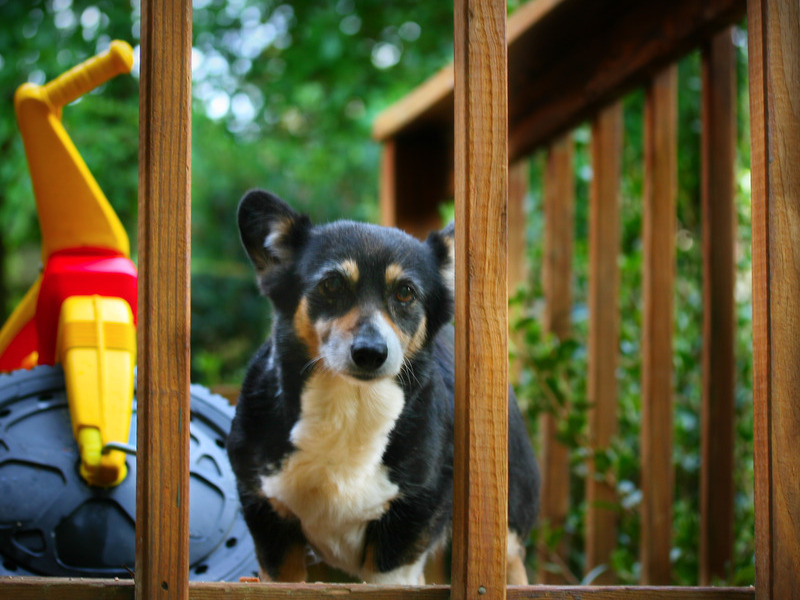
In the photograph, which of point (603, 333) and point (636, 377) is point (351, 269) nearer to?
point (603, 333)

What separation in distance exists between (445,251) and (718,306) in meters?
1.18

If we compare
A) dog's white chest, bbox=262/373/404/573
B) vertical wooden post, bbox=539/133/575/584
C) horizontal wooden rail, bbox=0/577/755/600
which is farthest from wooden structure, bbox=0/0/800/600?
vertical wooden post, bbox=539/133/575/584

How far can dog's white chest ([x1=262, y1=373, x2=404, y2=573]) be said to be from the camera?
2.07 meters

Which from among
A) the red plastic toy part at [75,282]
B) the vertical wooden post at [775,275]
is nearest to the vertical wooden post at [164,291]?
the red plastic toy part at [75,282]

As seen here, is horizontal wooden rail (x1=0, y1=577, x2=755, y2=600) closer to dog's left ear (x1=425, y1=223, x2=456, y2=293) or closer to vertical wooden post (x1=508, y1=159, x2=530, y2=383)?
dog's left ear (x1=425, y1=223, x2=456, y2=293)

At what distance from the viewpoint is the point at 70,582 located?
159cm

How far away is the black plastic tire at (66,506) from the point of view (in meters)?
2.11

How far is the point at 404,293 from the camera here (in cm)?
217

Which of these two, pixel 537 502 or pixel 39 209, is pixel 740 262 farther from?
pixel 39 209

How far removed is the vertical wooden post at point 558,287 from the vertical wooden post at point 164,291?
272 centimetres

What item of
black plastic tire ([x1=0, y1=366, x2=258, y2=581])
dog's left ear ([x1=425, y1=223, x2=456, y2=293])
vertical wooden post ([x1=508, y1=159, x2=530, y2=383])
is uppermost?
vertical wooden post ([x1=508, y1=159, x2=530, y2=383])

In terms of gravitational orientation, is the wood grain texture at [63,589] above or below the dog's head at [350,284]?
below

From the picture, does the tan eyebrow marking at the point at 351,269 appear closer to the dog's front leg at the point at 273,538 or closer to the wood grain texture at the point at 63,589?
the dog's front leg at the point at 273,538

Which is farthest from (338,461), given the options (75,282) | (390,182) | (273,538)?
(390,182)
